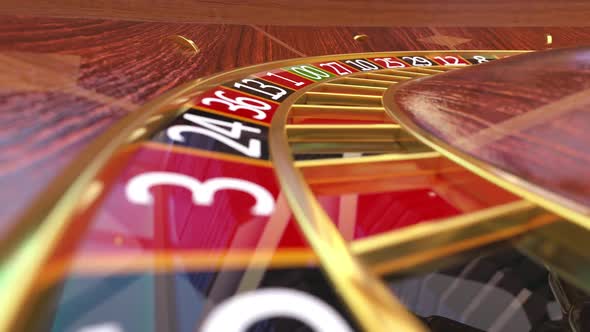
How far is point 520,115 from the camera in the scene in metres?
0.84

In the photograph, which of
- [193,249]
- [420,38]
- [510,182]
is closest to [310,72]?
[420,38]

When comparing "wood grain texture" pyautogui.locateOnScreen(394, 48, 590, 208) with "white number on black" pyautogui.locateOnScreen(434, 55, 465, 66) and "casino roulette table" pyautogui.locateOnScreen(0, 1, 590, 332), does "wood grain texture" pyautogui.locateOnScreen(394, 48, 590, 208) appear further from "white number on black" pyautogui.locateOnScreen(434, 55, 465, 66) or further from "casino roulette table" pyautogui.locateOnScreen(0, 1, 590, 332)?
"white number on black" pyautogui.locateOnScreen(434, 55, 465, 66)

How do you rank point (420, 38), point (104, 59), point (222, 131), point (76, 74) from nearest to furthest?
point (222, 131)
point (76, 74)
point (104, 59)
point (420, 38)

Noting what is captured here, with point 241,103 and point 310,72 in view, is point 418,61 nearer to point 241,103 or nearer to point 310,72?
point 310,72

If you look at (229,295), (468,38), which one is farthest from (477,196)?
(468,38)

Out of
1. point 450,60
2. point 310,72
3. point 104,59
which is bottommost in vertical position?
point 450,60

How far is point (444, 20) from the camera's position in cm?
231

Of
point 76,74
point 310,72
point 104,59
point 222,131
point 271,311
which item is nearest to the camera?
point 271,311

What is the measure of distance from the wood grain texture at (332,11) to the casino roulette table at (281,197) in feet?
1.44

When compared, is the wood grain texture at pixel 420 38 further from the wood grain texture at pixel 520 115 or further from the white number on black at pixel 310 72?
the wood grain texture at pixel 520 115

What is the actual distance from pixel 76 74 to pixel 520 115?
2.58 ft

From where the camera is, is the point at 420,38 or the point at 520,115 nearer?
the point at 520,115

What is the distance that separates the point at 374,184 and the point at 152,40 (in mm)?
1039

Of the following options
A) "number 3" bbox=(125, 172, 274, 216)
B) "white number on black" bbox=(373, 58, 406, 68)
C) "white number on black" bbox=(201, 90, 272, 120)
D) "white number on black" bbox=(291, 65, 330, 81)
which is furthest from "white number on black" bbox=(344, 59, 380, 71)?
"number 3" bbox=(125, 172, 274, 216)
